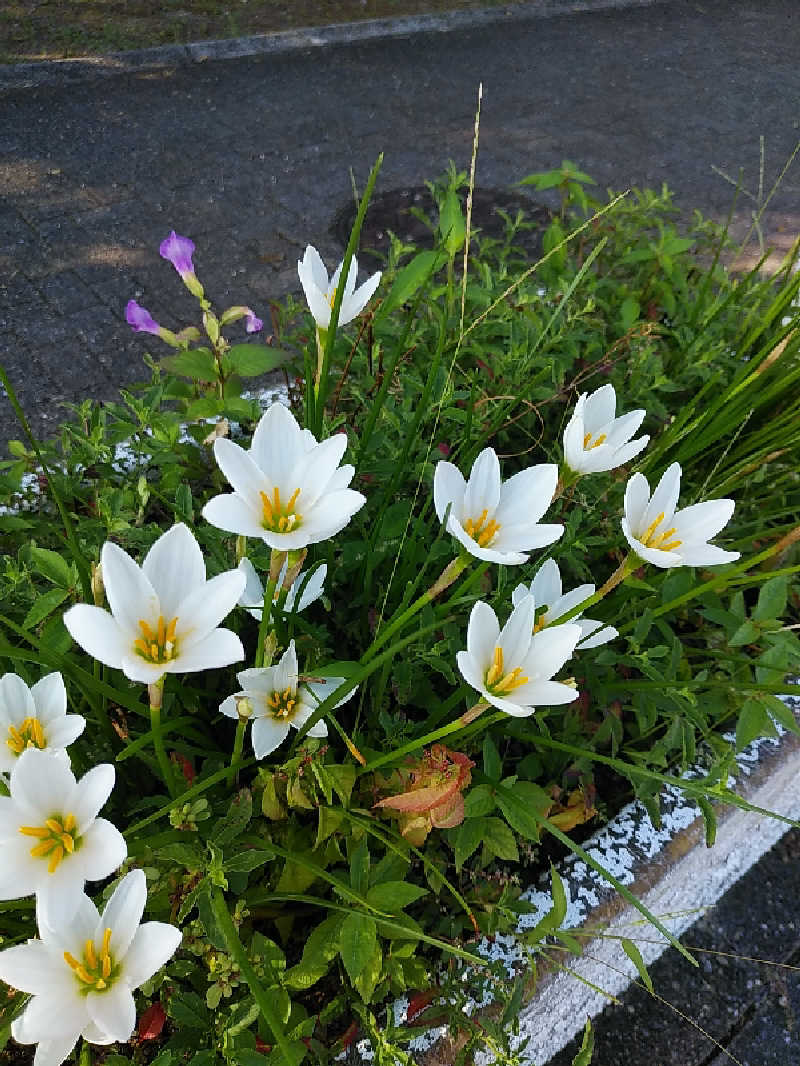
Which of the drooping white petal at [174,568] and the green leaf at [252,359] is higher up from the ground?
the drooping white petal at [174,568]

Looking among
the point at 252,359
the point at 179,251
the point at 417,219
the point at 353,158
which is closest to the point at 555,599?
the point at 252,359

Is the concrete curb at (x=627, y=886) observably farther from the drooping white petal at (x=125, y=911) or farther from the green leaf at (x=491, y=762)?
the drooping white petal at (x=125, y=911)

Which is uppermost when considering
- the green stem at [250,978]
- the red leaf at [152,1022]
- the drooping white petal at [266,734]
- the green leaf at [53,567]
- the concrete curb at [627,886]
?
the green leaf at [53,567]

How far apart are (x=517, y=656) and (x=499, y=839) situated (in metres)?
0.29

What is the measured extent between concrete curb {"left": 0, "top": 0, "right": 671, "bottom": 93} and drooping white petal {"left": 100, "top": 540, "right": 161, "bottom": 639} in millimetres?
4142

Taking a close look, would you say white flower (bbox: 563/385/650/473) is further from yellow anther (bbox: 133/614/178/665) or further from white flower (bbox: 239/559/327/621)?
yellow anther (bbox: 133/614/178/665)

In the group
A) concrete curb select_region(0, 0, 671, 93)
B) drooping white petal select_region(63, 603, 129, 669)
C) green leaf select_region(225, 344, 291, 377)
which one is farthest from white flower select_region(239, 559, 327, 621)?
concrete curb select_region(0, 0, 671, 93)

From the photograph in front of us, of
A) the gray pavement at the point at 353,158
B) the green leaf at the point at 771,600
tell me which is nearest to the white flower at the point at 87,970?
the green leaf at the point at 771,600

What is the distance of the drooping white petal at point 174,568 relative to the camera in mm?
662

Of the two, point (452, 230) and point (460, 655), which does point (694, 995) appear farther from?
point (452, 230)

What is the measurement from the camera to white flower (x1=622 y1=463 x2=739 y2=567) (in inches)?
31.2

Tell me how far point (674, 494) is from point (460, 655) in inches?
12.3

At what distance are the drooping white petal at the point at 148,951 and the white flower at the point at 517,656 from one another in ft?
0.98

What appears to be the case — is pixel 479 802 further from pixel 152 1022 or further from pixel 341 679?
pixel 152 1022
